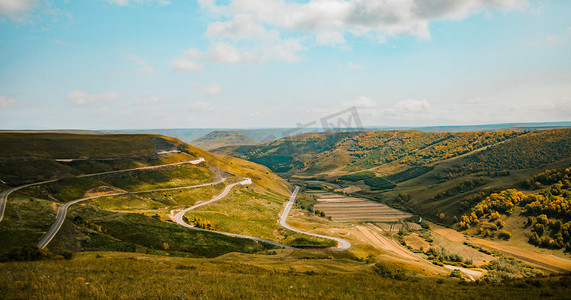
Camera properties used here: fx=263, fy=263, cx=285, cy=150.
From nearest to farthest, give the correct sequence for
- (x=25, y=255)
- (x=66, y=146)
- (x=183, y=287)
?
(x=183, y=287) → (x=25, y=255) → (x=66, y=146)

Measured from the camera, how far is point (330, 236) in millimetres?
91562

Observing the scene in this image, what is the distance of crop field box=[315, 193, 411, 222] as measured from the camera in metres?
140

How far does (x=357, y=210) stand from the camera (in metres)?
157

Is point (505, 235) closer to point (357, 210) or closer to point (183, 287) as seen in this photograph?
point (357, 210)

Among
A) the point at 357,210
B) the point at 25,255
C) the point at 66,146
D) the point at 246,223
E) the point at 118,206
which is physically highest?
the point at 66,146

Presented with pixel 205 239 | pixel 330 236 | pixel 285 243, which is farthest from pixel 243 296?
pixel 330 236

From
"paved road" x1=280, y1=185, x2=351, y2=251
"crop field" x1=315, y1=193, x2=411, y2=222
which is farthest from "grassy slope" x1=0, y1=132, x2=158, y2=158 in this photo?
"crop field" x1=315, y1=193, x2=411, y2=222

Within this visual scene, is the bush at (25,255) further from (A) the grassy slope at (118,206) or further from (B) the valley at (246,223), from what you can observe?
(A) the grassy slope at (118,206)

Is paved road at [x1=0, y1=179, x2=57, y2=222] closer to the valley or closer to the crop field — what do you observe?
the valley

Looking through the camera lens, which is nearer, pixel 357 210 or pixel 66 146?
pixel 66 146

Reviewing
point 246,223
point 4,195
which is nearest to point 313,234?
point 246,223

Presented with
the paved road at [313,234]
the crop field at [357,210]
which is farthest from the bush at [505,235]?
the paved road at [313,234]

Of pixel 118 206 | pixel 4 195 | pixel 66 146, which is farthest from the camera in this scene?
pixel 66 146

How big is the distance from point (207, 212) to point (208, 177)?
52.4 meters
